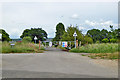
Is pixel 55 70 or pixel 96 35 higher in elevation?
pixel 96 35

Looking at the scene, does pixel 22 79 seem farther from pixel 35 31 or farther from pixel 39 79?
pixel 35 31

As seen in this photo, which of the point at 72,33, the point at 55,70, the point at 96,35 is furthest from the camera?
the point at 96,35

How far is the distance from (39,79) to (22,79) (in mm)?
529

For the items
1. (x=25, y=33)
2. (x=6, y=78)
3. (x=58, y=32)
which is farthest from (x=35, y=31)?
(x=6, y=78)

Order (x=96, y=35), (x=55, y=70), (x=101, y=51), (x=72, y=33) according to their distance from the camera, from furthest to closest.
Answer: (x=96, y=35) < (x=72, y=33) < (x=101, y=51) < (x=55, y=70)

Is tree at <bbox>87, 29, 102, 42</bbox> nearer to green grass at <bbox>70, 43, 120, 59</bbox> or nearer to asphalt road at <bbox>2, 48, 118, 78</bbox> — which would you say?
green grass at <bbox>70, 43, 120, 59</bbox>

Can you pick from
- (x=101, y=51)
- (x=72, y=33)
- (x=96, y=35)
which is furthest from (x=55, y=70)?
(x=96, y=35)

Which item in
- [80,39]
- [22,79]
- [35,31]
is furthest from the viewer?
[35,31]

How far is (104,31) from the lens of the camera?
4625 centimetres

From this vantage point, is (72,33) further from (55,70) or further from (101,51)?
(55,70)

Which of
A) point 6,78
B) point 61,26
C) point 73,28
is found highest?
Result: point 61,26

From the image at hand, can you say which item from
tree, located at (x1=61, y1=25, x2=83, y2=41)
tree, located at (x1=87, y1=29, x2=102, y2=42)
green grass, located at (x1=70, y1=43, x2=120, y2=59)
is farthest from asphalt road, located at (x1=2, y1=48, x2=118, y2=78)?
tree, located at (x1=87, y1=29, x2=102, y2=42)

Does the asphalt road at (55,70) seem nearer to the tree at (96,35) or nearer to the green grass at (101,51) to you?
the green grass at (101,51)

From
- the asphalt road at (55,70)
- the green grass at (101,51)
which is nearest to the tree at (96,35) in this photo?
the green grass at (101,51)
